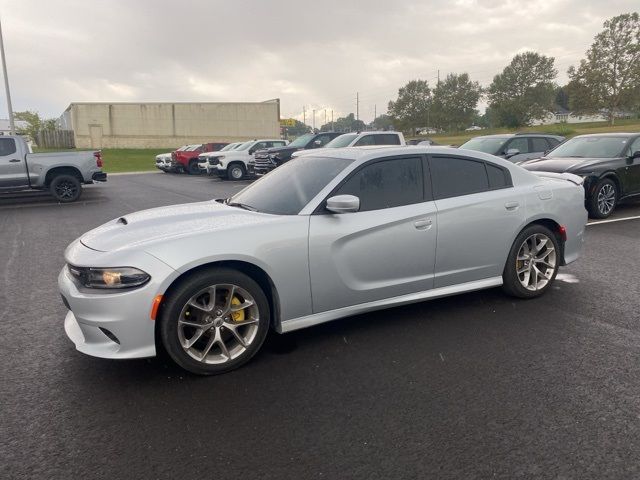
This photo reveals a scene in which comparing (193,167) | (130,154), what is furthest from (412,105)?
(193,167)

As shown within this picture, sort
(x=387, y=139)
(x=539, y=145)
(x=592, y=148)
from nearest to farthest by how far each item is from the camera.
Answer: (x=592, y=148), (x=539, y=145), (x=387, y=139)

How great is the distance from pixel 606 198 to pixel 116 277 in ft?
30.1

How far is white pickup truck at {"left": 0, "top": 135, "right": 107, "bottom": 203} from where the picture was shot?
41.1ft

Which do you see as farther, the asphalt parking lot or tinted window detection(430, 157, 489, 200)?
tinted window detection(430, 157, 489, 200)

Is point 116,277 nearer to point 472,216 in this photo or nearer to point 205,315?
point 205,315

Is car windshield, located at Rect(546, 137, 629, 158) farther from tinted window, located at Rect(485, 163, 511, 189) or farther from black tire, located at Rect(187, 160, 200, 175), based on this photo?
black tire, located at Rect(187, 160, 200, 175)

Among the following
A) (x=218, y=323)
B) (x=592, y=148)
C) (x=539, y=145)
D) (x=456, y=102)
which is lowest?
(x=218, y=323)

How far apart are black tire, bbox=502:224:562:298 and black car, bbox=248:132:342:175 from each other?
13.4 m

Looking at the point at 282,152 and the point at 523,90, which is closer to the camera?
the point at 282,152

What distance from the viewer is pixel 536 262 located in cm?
475

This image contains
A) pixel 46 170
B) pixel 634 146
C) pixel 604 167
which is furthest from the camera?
pixel 46 170

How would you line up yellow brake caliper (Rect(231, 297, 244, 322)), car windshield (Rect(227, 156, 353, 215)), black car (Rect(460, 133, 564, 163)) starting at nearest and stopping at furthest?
yellow brake caliper (Rect(231, 297, 244, 322)) < car windshield (Rect(227, 156, 353, 215)) < black car (Rect(460, 133, 564, 163))

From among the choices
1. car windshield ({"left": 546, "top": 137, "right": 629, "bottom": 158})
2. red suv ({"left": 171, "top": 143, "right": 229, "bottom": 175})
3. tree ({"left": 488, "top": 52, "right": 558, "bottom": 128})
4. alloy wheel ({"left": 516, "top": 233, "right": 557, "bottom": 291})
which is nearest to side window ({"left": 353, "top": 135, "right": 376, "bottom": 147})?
car windshield ({"left": 546, "top": 137, "right": 629, "bottom": 158})

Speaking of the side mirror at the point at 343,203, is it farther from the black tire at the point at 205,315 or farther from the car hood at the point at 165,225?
the black tire at the point at 205,315
